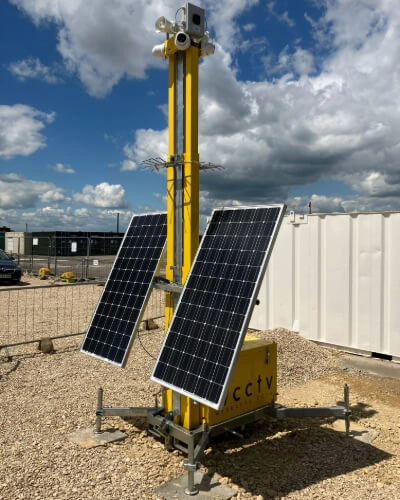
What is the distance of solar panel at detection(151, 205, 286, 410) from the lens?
154 inches

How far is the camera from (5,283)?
21.7 metres

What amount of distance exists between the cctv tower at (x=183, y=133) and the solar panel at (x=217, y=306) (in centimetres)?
33

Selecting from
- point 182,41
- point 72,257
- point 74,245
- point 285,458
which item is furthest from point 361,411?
point 72,257

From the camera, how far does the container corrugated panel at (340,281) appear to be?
8648 mm

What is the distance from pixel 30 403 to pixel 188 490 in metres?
3.31

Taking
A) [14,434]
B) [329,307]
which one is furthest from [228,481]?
[329,307]

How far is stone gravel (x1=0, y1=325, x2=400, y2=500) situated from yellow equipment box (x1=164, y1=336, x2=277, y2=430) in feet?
1.38

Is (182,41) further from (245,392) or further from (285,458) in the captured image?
(285,458)

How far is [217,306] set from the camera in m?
4.23

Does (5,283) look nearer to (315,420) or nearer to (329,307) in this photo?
(329,307)

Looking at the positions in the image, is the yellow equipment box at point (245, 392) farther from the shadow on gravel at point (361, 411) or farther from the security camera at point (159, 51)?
the security camera at point (159, 51)

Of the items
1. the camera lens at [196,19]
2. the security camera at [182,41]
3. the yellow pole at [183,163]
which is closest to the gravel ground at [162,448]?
the yellow pole at [183,163]

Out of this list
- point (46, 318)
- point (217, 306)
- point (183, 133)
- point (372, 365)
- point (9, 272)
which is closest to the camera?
point (217, 306)

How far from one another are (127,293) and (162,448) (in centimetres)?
193
